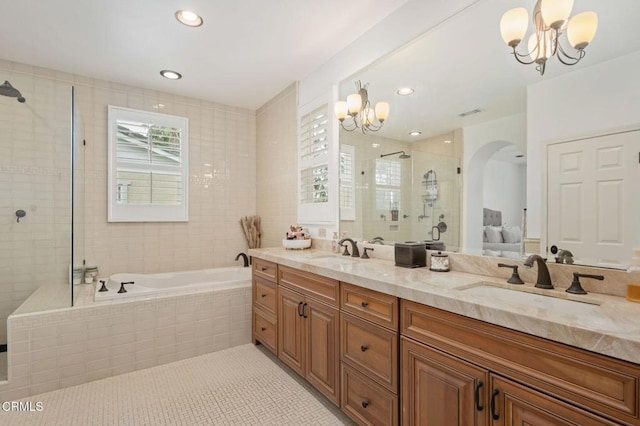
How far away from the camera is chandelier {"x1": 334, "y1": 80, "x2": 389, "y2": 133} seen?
97.1 inches

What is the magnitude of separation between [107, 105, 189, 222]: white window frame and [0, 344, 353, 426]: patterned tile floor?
5.34ft

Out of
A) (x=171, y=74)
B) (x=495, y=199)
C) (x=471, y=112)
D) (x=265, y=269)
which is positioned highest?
(x=171, y=74)

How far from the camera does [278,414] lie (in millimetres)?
1945

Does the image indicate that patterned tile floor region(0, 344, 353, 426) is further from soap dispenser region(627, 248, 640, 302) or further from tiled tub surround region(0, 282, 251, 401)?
soap dispenser region(627, 248, 640, 302)

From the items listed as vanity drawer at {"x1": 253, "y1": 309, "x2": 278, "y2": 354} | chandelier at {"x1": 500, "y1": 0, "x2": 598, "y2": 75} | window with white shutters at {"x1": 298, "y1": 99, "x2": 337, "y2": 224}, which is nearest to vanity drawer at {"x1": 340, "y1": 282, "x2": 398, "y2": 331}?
vanity drawer at {"x1": 253, "y1": 309, "x2": 278, "y2": 354}

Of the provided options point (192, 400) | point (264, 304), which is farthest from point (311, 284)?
point (192, 400)

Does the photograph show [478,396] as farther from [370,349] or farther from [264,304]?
[264,304]

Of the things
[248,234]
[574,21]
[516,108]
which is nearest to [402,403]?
[516,108]

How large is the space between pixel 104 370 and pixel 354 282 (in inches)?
86.1

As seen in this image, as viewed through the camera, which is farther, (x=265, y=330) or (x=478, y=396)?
(x=265, y=330)

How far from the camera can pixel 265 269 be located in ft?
8.87

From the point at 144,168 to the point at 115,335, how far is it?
1786 mm

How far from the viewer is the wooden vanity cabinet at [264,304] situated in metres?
2.56

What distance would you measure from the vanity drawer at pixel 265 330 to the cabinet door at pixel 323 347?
553 millimetres
